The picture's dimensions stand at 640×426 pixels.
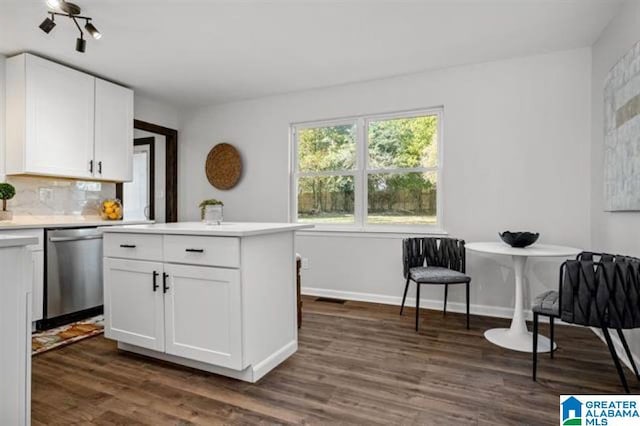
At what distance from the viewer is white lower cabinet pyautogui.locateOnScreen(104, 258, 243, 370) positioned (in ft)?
6.64

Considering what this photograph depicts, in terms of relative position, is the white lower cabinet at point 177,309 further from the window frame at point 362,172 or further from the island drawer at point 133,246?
the window frame at point 362,172

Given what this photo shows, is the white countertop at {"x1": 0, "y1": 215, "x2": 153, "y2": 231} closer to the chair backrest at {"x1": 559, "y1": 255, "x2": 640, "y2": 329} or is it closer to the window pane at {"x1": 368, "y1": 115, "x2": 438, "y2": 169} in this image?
the window pane at {"x1": 368, "y1": 115, "x2": 438, "y2": 169}

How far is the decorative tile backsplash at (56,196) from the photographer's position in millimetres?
3438

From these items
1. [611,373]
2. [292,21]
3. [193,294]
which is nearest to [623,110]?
[611,373]

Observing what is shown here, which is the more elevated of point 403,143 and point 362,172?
point 403,143

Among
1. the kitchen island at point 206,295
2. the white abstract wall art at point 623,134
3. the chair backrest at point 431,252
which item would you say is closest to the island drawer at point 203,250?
the kitchen island at point 206,295

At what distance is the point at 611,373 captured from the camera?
221 centimetres

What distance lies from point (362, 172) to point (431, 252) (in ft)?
3.94

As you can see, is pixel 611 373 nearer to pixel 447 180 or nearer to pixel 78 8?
pixel 447 180

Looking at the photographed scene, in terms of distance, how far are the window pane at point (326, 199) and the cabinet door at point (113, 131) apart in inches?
78.8

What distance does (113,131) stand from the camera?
154 inches

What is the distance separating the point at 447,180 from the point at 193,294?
2.62 metres

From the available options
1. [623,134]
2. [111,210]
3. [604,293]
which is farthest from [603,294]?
[111,210]

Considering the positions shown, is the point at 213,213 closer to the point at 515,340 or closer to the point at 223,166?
the point at 223,166
